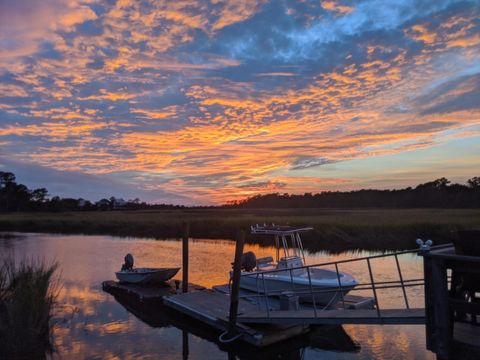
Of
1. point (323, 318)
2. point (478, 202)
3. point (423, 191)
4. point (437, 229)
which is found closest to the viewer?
point (323, 318)

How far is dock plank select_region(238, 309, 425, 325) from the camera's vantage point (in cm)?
950

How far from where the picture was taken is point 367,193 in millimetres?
113062

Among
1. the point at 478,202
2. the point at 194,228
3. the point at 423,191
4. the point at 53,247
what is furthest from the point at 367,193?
the point at 53,247

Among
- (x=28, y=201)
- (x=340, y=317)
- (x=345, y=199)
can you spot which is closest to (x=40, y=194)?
(x=28, y=201)

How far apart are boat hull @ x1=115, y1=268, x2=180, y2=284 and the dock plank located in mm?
7910

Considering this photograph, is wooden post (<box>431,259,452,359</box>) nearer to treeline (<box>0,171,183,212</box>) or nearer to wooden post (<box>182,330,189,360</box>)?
wooden post (<box>182,330,189,360</box>)

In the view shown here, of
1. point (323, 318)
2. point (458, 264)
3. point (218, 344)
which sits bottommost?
point (218, 344)

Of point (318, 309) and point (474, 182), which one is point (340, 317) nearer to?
point (318, 309)

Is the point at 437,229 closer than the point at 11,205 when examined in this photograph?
Yes

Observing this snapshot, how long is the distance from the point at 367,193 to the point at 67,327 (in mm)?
105639

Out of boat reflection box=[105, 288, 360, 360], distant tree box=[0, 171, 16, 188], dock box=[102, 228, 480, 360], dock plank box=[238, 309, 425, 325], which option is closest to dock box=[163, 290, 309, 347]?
dock box=[102, 228, 480, 360]

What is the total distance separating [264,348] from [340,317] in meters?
2.76

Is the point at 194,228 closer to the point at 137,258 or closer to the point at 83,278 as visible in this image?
the point at 137,258

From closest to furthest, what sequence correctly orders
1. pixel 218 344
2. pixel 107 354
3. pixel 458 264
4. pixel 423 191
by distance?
pixel 458 264
pixel 107 354
pixel 218 344
pixel 423 191
